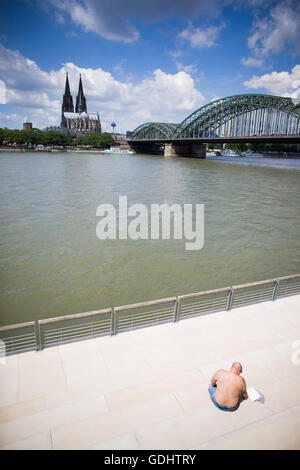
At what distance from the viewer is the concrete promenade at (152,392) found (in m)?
3.59

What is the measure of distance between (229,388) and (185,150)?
10723 centimetres

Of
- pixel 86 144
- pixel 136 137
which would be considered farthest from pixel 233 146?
pixel 86 144

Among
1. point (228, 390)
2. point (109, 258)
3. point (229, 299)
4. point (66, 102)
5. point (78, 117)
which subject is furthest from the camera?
point (66, 102)

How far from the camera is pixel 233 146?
554ft

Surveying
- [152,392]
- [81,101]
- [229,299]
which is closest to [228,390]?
[152,392]

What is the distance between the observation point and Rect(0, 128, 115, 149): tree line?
349 ft

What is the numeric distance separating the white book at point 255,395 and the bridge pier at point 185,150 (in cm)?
10300

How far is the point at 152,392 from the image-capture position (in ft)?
14.0

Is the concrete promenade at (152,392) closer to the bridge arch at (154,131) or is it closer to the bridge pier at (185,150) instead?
the bridge pier at (185,150)

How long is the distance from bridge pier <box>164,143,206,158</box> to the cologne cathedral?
103352mm

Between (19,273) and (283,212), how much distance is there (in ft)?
62.1

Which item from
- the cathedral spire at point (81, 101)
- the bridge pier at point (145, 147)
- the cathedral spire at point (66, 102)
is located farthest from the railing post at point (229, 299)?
the cathedral spire at point (81, 101)

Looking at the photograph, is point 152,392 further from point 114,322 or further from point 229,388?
point 114,322

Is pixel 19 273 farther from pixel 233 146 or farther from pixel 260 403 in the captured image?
pixel 233 146
